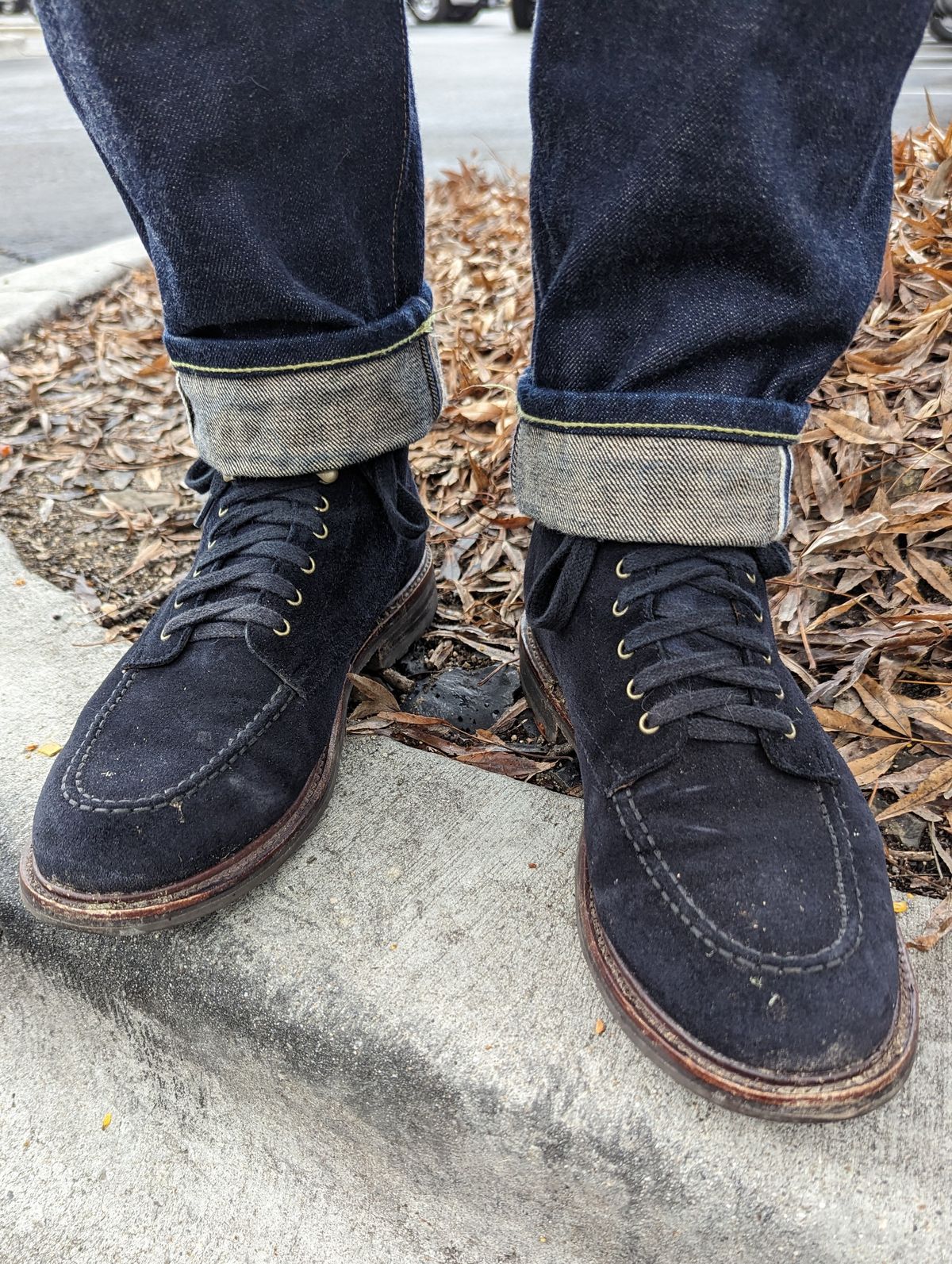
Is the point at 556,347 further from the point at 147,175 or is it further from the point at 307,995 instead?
the point at 307,995

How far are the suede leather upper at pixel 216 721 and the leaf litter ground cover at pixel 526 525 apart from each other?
19 cm

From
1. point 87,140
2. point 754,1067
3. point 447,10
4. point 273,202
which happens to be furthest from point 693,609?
point 447,10

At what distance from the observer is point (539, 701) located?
1422mm

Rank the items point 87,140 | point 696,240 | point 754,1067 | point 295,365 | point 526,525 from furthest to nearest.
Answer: point 87,140
point 526,525
point 295,365
point 696,240
point 754,1067

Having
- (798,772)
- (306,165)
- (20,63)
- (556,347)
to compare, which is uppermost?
(306,165)

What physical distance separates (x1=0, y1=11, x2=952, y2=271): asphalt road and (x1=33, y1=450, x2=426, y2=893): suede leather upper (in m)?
3.38

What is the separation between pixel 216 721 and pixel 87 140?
7.82m

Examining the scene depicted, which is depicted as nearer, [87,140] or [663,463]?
[663,463]

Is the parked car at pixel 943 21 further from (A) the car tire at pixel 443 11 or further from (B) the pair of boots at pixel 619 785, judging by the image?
(B) the pair of boots at pixel 619 785

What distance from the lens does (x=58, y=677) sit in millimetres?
1561

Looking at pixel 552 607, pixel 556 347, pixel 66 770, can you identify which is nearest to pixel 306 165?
pixel 556 347

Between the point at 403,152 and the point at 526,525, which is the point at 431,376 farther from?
the point at 526,525

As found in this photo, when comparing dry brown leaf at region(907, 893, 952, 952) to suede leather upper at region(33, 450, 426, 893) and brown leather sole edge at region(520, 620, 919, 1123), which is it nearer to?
brown leather sole edge at region(520, 620, 919, 1123)

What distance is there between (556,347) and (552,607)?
1.11 ft
